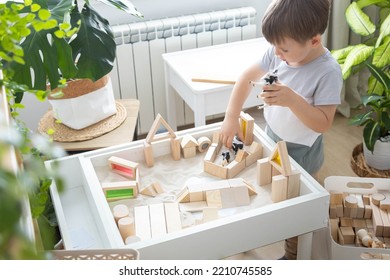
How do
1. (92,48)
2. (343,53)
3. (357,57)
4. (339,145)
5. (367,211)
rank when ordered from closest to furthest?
(92,48) → (367,211) → (357,57) → (343,53) → (339,145)

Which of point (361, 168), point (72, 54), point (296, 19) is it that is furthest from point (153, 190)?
point (361, 168)

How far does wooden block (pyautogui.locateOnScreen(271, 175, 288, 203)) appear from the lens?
1416 millimetres

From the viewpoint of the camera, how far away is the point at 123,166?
5.17ft

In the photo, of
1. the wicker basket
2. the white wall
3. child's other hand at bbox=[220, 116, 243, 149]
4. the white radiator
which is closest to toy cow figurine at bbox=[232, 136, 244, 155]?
child's other hand at bbox=[220, 116, 243, 149]

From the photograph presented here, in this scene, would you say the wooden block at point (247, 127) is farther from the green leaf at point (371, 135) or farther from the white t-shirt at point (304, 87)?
the green leaf at point (371, 135)

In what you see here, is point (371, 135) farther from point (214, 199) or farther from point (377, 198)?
point (214, 199)

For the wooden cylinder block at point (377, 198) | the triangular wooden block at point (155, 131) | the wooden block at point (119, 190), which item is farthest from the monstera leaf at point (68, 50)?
the wooden cylinder block at point (377, 198)

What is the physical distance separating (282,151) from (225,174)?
217 mm

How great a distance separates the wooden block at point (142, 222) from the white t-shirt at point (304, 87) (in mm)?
549

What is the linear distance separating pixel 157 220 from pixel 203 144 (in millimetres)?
390

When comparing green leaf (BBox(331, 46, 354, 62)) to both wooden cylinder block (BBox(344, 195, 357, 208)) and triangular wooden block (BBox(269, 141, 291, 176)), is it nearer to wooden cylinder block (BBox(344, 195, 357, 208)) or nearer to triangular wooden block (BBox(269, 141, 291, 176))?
wooden cylinder block (BBox(344, 195, 357, 208))

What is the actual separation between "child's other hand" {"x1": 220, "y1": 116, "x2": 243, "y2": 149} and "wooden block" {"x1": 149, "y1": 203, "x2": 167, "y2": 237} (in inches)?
14.0

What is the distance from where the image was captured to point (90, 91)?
203 cm
